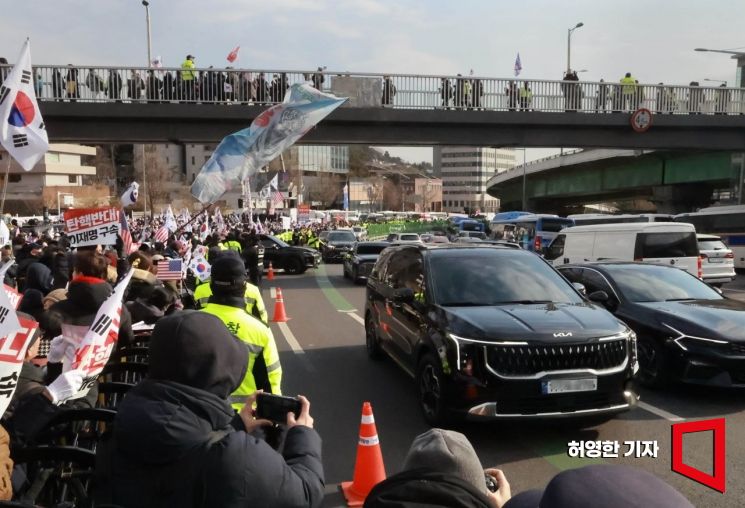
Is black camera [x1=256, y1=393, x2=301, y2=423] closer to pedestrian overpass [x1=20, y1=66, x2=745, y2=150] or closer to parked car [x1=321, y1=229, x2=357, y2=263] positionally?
pedestrian overpass [x1=20, y1=66, x2=745, y2=150]

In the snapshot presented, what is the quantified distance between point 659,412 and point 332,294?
42.7ft

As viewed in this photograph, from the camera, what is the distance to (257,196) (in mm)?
34906

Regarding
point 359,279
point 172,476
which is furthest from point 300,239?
point 172,476

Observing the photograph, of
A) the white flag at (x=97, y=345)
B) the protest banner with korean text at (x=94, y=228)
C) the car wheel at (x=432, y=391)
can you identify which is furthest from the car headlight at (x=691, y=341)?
the protest banner with korean text at (x=94, y=228)

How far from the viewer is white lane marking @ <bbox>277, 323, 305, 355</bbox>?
1051 centimetres

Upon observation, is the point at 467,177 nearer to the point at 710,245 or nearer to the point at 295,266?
the point at 295,266

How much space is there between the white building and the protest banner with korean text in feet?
555

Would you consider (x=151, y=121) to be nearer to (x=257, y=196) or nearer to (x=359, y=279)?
(x=359, y=279)

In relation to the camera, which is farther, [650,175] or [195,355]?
[650,175]

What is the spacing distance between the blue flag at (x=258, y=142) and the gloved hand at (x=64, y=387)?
23.0ft

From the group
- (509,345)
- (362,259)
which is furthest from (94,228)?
(362,259)

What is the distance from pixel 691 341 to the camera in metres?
7.05

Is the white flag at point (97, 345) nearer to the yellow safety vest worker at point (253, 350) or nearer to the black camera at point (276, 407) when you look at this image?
the yellow safety vest worker at point (253, 350)

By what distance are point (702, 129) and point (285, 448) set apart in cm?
2689
